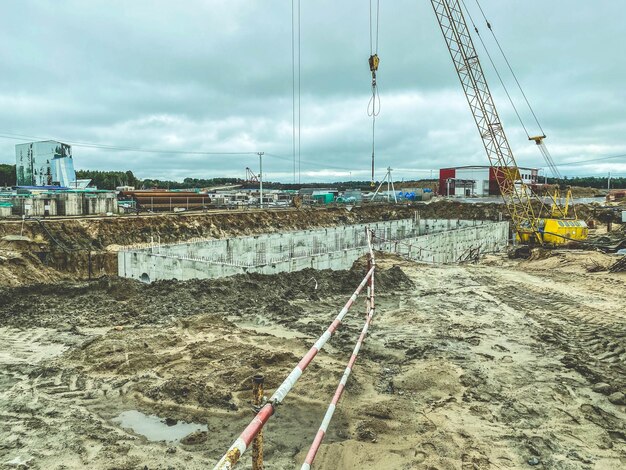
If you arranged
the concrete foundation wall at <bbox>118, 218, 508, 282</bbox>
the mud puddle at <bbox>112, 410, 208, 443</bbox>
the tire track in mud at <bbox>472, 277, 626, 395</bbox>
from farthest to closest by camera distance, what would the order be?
the concrete foundation wall at <bbox>118, 218, 508, 282</bbox>
the tire track in mud at <bbox>472, 277, 626, 395</bbox>
the mud puddle at <bbox>112, 410, 208, 443</bbox>

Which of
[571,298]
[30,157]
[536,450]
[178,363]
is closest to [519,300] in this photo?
[571,298]

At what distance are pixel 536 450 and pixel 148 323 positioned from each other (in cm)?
780

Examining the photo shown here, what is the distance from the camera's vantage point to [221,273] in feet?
48.5

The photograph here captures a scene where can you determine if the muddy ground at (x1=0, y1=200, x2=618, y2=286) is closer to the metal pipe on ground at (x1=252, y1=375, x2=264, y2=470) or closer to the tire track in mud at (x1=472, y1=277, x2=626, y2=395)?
the tire track in mud at (x1=472, y1=277, x2=626, y2=395)

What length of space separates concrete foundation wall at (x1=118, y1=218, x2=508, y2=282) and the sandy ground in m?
3.74

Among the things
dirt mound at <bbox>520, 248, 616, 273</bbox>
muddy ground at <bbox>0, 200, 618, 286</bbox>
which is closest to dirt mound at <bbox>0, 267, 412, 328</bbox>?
muddy ground at <bbox>0, 200, 618, 286</bbox>

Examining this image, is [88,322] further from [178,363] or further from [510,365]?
[510,365]

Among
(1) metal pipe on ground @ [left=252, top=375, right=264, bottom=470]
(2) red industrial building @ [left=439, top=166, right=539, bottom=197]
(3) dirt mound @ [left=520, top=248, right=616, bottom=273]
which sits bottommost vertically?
(3) dirt mound @ [left=520, top=248, right=616, bottom=273]

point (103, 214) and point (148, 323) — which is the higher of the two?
point (103, 214)

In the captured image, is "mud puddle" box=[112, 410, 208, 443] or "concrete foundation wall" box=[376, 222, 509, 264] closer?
"mud puddle" box=[112, 410, 208, 443]

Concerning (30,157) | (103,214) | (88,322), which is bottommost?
(88,322)

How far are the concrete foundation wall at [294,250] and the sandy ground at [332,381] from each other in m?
3.74

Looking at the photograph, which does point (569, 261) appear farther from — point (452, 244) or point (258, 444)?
point (258, 444)

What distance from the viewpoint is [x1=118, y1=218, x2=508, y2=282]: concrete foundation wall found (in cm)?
1495
